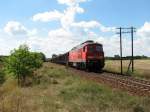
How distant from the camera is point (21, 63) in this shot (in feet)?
124

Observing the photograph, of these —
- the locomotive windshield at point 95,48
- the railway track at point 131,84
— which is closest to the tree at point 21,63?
the locomotive windshield at point 95,48

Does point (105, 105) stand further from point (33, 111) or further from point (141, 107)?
point (33, 111)

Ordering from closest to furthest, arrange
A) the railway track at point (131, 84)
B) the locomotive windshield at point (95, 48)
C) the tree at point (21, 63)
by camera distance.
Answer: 1. the railway track at point (131, 84)
2. the tree at point (21, 63)
3. the locomotive windshield at point (95, 48)

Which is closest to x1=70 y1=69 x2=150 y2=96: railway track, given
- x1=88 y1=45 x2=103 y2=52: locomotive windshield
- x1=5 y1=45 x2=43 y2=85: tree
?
x1=5 y1=45 x2=43 y2=85: tree

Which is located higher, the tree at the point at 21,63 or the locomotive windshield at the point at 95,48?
the locomotive windshield at the point at 95,48

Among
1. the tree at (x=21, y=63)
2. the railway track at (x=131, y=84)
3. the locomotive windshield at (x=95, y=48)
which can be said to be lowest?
the railway track at (x=131, y=84)

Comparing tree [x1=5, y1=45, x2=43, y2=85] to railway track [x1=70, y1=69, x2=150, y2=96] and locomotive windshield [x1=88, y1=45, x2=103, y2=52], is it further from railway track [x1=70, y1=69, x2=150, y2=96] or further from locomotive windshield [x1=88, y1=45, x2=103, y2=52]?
railway track [x1=70, y1=69, x2=150, y2=96]

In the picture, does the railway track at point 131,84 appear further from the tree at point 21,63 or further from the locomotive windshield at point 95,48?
Answer: the locomotive windshield at point 95,48

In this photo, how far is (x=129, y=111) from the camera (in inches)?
505

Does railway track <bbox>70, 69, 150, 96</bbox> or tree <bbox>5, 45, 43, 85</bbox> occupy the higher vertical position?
tree <bbox>5, 45, 43, 85</bbox>

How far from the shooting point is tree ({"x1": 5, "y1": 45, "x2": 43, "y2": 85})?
3712 cm

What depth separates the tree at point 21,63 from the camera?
Answer: 37116mm

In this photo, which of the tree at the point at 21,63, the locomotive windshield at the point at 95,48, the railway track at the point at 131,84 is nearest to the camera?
the railway track at the point at 131,84

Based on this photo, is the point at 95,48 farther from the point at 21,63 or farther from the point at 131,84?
the point at 131,84
